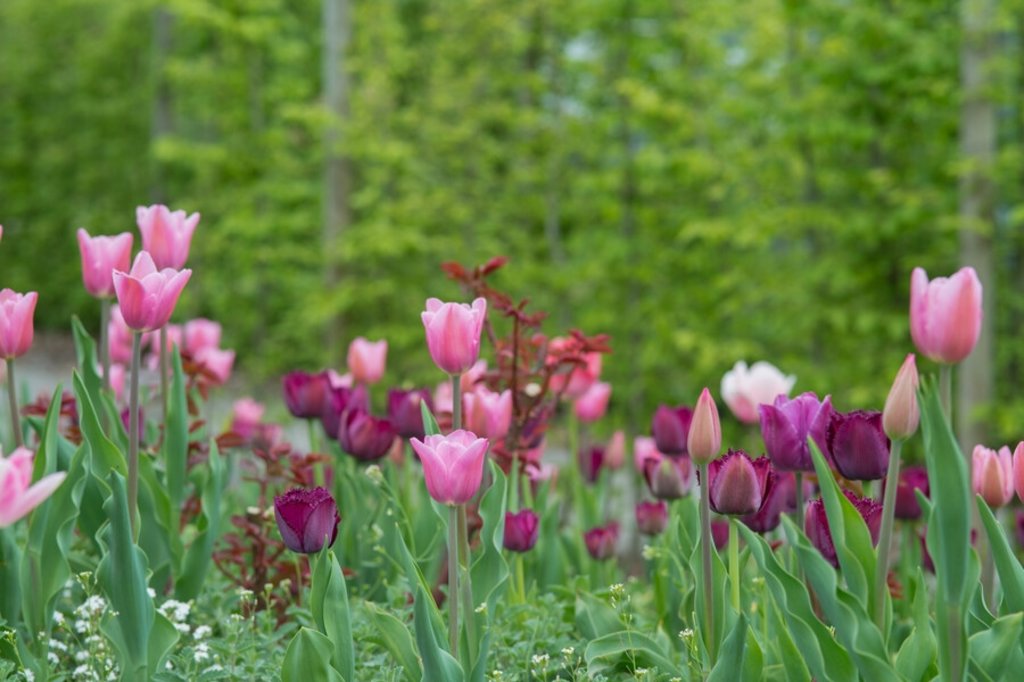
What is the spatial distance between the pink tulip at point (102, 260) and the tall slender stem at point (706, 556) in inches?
39.9

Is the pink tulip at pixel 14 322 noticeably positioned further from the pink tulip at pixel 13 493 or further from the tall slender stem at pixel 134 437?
the pink tulip at pixel 13 493

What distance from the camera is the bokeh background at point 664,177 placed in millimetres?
5605

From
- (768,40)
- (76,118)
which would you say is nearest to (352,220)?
(768,40)

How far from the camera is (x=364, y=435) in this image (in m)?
2.18

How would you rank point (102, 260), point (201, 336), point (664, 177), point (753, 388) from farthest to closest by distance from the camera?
1. point (664, 177)
2. point (201, 336)
3. point (753, 388)
4. point (102, 260)

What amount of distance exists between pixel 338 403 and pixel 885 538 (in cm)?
115

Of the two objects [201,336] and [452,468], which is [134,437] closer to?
[452,468]

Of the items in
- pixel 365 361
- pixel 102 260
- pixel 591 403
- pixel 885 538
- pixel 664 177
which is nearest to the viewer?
pixel 885 538

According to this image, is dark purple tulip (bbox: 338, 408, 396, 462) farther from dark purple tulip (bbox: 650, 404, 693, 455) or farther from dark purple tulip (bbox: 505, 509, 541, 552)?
dark purple tulip (bbox: 650, 404, 693, 455)

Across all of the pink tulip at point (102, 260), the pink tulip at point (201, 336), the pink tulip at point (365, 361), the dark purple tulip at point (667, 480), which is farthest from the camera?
the pink tulip at point (201, 336)

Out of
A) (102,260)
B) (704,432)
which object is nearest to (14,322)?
(102,260)

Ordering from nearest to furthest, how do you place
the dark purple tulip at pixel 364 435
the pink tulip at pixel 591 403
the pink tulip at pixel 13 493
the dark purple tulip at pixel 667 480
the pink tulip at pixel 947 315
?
the pink tulip at pixel 13 493 → the pink tulip at pixel 947 315 → the dark purple tulip at pixel 364 435 → the dark purple tulip at pixel 667 480 → the pink tulip at pixel 591 403

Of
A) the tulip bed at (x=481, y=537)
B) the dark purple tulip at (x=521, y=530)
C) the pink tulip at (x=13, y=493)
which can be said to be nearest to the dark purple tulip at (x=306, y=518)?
the tulip bed at (x=481, y=537)

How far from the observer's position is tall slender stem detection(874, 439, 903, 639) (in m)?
1.43
